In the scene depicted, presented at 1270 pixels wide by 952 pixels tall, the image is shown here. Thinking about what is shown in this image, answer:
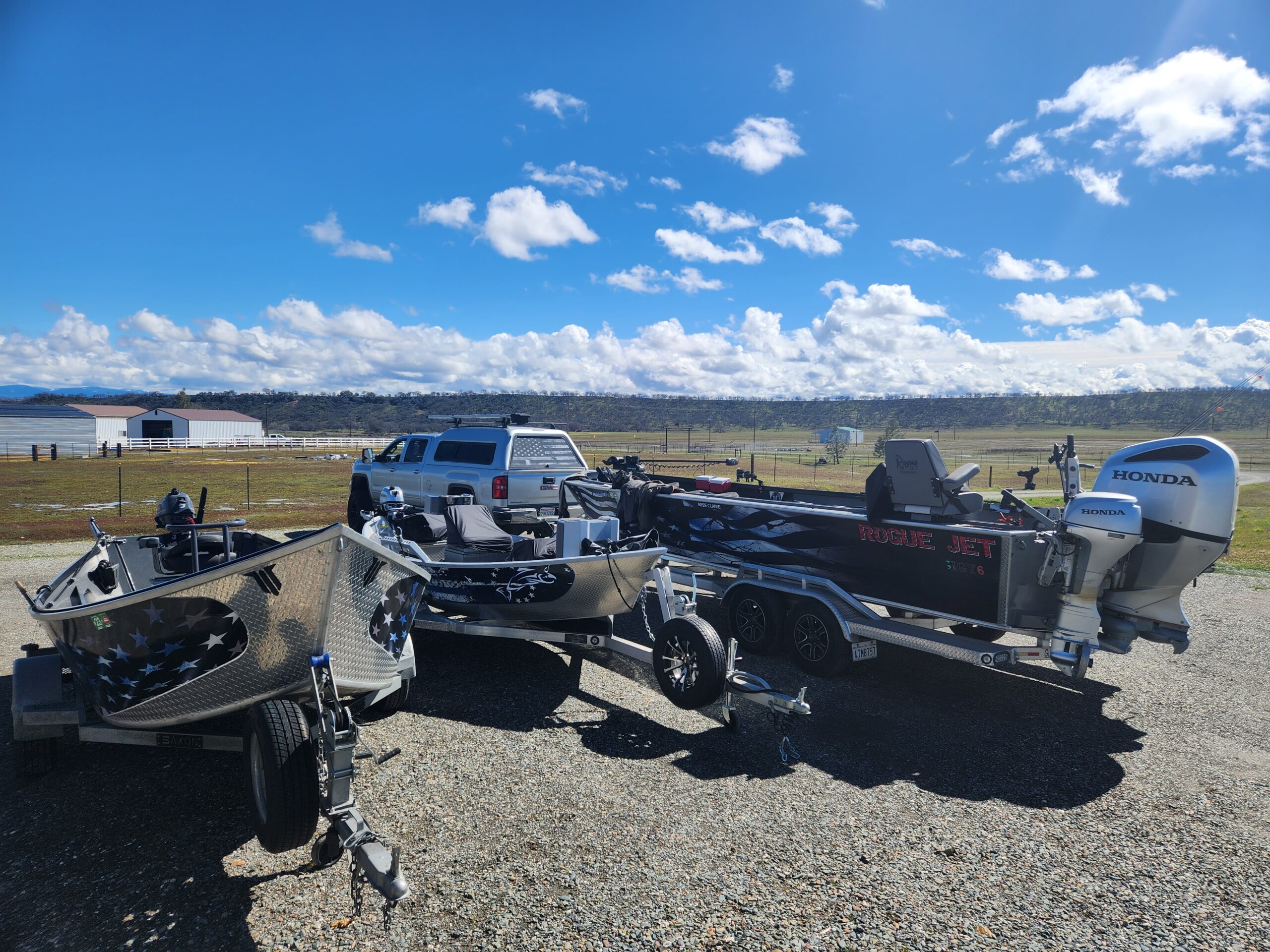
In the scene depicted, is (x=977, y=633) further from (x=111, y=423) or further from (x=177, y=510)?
(x=111, y=423)

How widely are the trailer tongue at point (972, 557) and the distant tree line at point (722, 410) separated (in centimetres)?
9023

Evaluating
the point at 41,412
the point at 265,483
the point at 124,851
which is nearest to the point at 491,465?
the point at 124,851

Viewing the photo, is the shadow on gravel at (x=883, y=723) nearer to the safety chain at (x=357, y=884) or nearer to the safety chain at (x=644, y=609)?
the safety chain at (x=644, y=609)

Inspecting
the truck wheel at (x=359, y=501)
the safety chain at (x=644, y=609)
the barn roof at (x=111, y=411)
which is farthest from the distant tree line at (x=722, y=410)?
the safety chain at (x=644, y=609)

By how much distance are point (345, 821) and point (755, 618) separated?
4824 millimetres

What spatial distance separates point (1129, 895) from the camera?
140 inches

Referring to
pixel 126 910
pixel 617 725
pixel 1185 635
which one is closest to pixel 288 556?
pixel 126 910

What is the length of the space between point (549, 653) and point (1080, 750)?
4.68 metres

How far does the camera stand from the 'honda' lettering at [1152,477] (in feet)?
18.1

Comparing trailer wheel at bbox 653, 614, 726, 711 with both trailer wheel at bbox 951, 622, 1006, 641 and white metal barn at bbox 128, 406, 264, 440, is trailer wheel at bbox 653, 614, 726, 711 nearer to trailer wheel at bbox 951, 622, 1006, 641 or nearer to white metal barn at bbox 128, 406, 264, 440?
trailer wheel at bbox 951, 622, 1006, 641

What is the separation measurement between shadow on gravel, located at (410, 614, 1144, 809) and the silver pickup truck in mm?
4099

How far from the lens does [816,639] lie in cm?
684

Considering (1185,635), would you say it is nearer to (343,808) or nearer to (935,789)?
(935,789)

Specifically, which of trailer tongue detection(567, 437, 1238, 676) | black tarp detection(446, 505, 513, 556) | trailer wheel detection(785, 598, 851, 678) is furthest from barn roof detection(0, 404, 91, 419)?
trailer wheel detection(785, 598, 851, 678)
